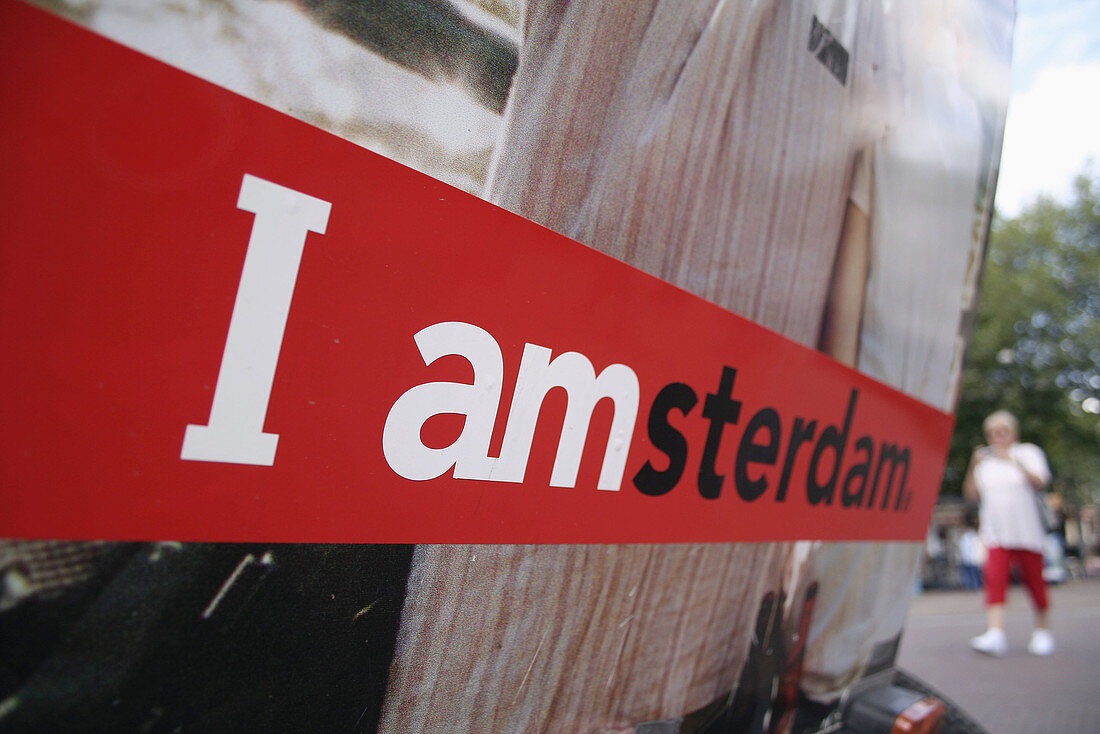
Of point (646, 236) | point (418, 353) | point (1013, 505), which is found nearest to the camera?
point (418, 353)

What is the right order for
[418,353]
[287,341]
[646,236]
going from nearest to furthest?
[287,341]
[418,353]
[646,236]

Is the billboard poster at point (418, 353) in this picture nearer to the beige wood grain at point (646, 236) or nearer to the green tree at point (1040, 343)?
the beige wood grain at point (646, 236)

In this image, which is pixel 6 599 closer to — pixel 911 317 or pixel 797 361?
pixel 797 361

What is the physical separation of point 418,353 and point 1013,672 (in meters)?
6.17

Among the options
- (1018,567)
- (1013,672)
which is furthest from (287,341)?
(1013,672)

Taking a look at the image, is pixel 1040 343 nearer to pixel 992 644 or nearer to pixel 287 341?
pixel 992 644

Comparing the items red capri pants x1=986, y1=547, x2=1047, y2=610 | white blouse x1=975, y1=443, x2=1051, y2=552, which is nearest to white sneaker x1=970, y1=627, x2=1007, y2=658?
red capri pants x1=986, y1=547, x2=1047, y2=610

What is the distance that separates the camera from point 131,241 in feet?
1.93

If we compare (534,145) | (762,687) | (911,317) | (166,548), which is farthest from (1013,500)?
(166,548)

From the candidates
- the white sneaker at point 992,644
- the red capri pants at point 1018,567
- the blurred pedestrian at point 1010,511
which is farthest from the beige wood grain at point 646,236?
the white sneaker at point 992,644

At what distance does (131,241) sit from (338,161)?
0.66ft

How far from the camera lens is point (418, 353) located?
775 mm

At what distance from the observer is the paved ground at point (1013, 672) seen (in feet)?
14.2

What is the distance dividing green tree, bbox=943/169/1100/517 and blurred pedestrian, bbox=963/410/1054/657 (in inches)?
602
